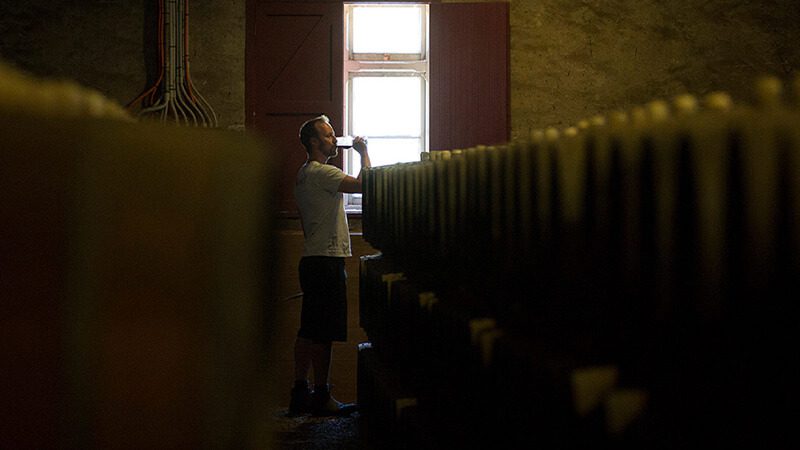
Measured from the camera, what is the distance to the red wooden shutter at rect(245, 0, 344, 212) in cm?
588

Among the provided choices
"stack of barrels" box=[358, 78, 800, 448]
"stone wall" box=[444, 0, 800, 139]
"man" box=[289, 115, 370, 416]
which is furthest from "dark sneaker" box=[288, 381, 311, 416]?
Result: "stone wall" box=[444, 0, 800, 139]

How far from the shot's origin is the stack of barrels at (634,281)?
611 mm

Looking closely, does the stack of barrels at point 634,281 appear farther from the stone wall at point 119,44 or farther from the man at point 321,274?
the stone wall at point 119,44

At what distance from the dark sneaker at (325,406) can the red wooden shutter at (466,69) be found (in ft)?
9.68

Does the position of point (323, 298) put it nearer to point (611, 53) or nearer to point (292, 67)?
point (292, 67)

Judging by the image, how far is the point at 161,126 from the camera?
2.10ft

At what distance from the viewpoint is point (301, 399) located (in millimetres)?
3461

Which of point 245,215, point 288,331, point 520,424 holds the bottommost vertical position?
point 288,331

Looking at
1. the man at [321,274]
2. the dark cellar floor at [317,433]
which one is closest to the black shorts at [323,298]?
the man at [321,274]

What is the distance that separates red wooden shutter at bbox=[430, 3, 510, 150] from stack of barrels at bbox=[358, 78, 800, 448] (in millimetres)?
4659

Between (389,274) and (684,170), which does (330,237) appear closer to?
(389,274)

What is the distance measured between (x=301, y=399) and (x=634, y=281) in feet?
9.48

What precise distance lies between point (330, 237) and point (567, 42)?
138 inches

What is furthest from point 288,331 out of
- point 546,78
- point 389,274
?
point 389,274
